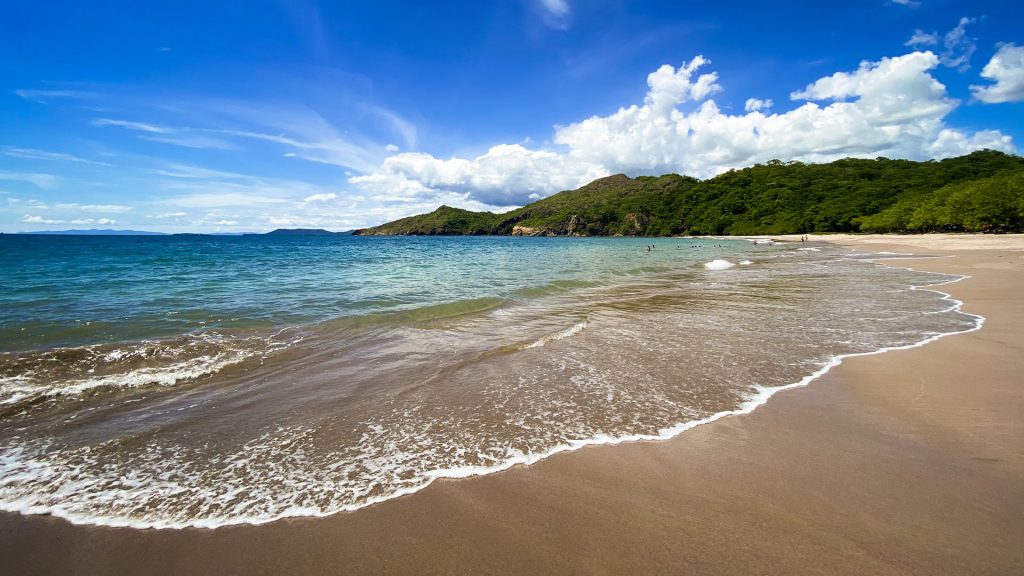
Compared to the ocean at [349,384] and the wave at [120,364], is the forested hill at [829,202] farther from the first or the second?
the wave at [120,364]

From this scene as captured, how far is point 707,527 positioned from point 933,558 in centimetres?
138

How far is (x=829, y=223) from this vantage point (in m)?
104

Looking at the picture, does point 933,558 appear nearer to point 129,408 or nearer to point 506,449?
point 506,449

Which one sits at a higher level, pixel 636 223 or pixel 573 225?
pixel 573 225

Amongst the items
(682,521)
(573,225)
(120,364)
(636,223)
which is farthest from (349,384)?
(573,225)

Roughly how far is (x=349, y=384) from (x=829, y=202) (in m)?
142

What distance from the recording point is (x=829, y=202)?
375 ft

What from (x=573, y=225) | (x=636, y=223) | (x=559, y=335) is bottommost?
(x=559, y=335)

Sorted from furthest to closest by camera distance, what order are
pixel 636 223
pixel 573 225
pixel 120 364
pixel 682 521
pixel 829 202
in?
pixel 573 225
pixel 636 223
pixel 829 202
pixel 120 364
pixel 682 521

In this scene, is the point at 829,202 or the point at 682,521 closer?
the point at 682,521

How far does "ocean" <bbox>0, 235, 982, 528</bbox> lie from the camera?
401cm

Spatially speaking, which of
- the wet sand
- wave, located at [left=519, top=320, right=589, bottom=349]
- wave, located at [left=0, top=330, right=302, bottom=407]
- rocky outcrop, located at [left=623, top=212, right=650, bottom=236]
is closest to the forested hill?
rocky outcrop, located at [left=623, top=212, right=650, bottom=236]

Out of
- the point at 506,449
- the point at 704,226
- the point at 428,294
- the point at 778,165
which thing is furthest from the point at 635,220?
the point at 506,449

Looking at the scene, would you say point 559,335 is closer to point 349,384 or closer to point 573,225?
point 349,384
